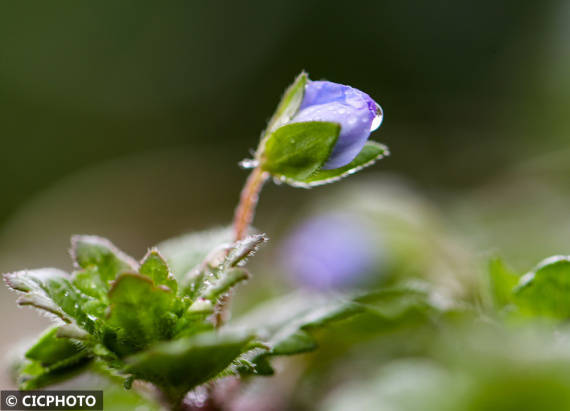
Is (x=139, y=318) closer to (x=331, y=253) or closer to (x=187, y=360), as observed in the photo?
(x=187, y=360)

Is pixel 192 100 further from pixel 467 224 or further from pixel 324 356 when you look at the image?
pixel 324 356

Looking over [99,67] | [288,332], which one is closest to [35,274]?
[288,332]

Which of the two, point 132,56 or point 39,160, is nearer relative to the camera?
point 39,160

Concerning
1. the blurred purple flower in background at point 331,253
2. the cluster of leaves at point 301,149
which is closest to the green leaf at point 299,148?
the cluster of leaves at point 301,149

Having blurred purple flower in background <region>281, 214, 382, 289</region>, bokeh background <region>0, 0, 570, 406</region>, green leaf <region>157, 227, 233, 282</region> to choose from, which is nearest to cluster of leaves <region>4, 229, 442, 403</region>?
green leaf <region>157, 227, 233, 282</region>

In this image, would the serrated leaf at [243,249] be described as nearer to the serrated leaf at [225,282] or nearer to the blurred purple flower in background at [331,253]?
the serrated leaf at [225,282]

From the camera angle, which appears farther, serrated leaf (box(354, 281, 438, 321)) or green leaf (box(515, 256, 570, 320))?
serrated leaf (box(354, 281, 438, 321))

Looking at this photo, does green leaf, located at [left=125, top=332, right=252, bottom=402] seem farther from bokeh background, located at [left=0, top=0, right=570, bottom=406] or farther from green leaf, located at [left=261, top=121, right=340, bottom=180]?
bokeh background, located at [left=0, top=0, right=570, bottom=406]

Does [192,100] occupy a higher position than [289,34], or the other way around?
[289,34]
